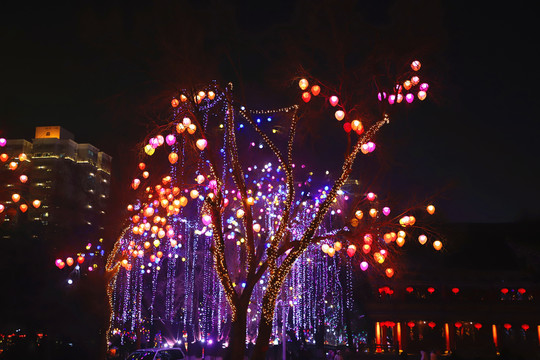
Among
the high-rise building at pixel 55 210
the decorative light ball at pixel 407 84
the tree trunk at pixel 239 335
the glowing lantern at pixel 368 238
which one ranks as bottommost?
the tree trunk at pixel 239 335

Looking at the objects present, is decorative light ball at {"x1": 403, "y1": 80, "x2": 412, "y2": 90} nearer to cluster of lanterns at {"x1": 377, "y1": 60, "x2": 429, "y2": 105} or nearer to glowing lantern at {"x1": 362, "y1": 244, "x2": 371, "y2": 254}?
cluster of lanterns at {"x1": 377, "y1": 60, "x2": 429, "y2": 105}

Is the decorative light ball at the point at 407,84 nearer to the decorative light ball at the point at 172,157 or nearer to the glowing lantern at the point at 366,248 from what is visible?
the glowing lantern at the point at 366,248

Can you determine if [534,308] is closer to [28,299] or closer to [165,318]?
[165,318]

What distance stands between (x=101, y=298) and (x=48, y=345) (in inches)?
106

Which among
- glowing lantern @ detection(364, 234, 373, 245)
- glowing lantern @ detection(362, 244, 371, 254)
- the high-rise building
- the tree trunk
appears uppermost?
the high-rise building

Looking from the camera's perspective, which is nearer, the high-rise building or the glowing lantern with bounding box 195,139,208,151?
the glowing lantern with bounding box 195,139,208,151

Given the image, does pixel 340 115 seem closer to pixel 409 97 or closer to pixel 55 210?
pixel 409 97

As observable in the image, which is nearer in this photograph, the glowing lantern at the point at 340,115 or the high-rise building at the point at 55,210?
the glowing lantern at the point at 340,115

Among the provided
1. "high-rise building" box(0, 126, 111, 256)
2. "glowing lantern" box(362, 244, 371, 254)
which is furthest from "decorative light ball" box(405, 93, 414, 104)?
"high-rise building" box(0, 126, 111, 256)

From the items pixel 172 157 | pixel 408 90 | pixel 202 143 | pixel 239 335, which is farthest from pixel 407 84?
pixel 239 335

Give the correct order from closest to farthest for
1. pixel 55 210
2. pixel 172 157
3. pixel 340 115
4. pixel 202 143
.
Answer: pixel 202 143
pixel 340 115
pixel 172 157
pixel 55 210

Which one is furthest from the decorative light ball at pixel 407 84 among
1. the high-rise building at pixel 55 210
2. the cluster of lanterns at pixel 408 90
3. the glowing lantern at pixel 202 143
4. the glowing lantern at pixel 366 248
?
the high-rise building at pixel 55 210

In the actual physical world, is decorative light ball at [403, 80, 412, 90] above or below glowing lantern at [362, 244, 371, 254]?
above

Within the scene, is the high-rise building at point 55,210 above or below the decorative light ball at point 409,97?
below
